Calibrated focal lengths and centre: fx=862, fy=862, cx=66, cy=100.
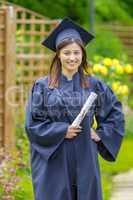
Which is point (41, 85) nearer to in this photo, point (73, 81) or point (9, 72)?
point (73, 81)

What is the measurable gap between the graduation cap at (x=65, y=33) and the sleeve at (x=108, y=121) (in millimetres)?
328

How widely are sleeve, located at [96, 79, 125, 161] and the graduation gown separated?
0.04m

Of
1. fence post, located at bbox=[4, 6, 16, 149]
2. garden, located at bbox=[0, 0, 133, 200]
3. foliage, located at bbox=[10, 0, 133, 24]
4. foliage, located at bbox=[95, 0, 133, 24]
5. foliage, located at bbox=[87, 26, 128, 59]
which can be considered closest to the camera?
garden, located at bbox=[0, 0, 133, 200]

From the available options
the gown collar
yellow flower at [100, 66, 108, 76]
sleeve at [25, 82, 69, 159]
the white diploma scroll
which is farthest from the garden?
sleeve at [25, 82, 69, 159]

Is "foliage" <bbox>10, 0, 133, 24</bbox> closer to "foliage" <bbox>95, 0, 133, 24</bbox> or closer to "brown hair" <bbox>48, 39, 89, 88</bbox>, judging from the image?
"foliage" <bbox>95, 0, 133, 24</bbox>

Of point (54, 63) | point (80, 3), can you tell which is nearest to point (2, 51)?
point (54, 63)

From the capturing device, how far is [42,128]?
552 cm

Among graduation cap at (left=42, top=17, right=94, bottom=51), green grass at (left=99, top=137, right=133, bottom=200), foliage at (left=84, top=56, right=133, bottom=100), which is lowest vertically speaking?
green grass at (left=99, top=137, right=133, bottom=200)

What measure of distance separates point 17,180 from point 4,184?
0.61 ft

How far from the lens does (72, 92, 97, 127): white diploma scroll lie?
543 centimetres

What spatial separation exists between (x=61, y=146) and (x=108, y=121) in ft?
1.27

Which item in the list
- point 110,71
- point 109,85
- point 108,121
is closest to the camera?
point 108,121

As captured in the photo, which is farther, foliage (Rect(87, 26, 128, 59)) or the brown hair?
foliage (Rect(87, 26, 128, 59))

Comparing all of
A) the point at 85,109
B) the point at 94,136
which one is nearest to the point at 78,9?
the point at 94,136
